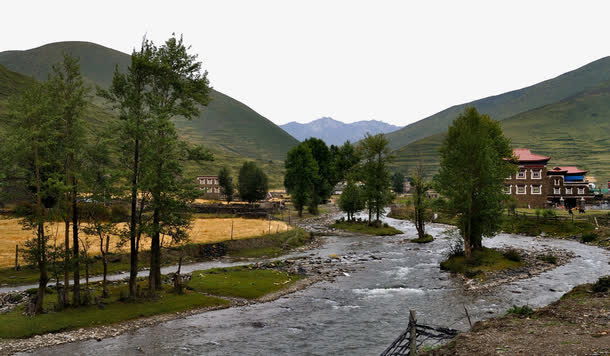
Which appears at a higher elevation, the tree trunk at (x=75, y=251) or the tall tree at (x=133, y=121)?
the tall tree at (x=133, y=121)

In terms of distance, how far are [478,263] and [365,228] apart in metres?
46.1

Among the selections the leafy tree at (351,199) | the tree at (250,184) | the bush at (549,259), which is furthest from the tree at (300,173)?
the bush at (549,259)

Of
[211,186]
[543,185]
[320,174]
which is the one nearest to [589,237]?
[543,185]

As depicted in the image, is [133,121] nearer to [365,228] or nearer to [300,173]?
[365,228]

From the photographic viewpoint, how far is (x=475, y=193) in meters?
51.6

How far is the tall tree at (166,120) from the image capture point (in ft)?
106

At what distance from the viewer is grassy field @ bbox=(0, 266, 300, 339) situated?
28266 mm

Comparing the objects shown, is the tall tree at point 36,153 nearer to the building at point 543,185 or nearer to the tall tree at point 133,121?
the tall tree at point 133,121

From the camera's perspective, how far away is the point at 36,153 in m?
28.4

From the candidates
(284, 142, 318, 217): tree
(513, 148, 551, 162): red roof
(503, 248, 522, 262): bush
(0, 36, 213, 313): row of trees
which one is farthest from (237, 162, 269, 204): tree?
(0, 36, 213, 313): row of trees

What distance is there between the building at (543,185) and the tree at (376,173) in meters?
38.4

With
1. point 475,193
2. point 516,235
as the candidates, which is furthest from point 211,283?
point 516,235

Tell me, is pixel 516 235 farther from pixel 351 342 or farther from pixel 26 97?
pixel 26 97

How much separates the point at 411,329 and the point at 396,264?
36.0m
